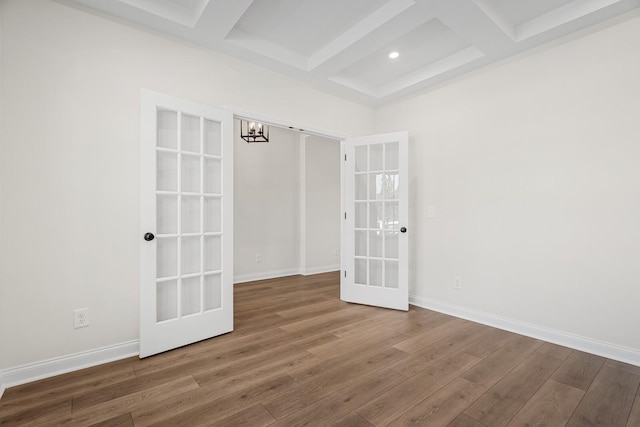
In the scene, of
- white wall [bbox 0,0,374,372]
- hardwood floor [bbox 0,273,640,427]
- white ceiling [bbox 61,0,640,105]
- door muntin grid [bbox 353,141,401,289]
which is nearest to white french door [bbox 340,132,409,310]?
door muntin grid [bbox 353,141,401,289]

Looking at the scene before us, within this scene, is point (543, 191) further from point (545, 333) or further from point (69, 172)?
point (69, 172)

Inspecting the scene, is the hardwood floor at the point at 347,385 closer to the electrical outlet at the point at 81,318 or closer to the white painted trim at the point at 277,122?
the electrical outlet at the point at 81,318

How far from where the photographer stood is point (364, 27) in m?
2.51

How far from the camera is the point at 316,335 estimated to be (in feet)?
8.86

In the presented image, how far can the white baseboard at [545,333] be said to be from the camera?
7.34 ft

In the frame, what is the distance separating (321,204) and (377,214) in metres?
2.08

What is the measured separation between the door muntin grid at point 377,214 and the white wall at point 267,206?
75.3 inches

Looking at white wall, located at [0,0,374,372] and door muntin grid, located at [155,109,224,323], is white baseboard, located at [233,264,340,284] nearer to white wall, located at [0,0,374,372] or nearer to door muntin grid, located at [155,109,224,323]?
door muntin grid, located at [155,109,224,323]

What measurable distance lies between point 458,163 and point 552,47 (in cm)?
125

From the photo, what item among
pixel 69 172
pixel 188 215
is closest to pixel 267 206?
pixel 188 215

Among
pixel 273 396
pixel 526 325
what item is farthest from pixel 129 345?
pixel 526 325

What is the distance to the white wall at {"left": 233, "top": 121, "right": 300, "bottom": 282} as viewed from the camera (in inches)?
189

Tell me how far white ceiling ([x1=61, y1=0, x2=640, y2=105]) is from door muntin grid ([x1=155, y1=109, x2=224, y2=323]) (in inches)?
29.8

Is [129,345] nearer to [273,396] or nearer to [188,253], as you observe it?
[188,253]
